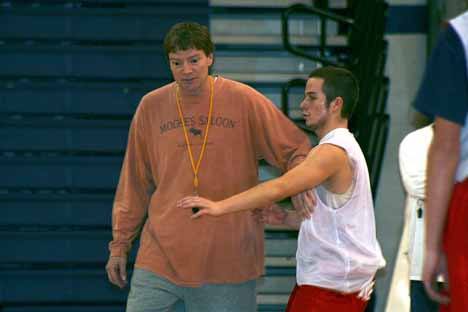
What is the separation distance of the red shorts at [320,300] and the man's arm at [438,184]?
136 centimetres

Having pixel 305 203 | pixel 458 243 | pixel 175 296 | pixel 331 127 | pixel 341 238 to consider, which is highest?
pixel 331 127

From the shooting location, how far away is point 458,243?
330 cm

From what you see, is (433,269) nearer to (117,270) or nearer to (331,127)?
(331,127)

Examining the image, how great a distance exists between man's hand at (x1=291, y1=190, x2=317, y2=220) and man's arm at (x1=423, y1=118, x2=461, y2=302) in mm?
1343

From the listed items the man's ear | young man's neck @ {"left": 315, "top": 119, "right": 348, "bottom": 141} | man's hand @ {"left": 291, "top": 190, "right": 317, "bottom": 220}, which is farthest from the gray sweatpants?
the man's ear

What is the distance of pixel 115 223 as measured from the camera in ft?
16.9

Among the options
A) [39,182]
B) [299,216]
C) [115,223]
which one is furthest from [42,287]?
[299,216]

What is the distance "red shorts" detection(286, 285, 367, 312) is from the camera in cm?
463

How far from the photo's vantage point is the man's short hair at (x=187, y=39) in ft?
15.8

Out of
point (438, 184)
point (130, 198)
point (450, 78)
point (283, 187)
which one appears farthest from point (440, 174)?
point (130, 198)

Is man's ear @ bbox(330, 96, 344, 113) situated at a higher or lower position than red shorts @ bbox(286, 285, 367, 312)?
higher

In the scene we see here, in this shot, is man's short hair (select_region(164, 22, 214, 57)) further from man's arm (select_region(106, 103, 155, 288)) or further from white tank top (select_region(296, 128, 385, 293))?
white tank top (select_region(296, 128, 385, 293))

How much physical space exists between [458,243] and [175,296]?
6.29 feet

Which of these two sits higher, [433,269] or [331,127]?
[331,127]
